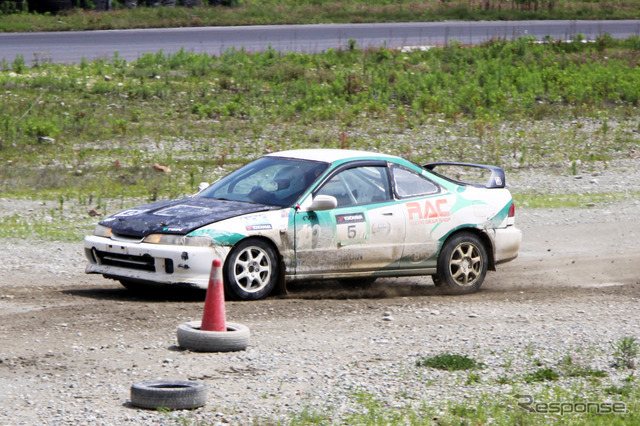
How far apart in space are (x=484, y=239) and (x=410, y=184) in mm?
1065

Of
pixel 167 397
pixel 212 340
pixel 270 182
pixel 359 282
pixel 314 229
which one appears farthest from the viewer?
pixel 359 282

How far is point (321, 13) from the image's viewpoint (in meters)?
38.3

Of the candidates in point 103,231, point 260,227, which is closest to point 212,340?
point 260,227

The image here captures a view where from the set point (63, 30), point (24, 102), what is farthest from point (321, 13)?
point (24, 102)

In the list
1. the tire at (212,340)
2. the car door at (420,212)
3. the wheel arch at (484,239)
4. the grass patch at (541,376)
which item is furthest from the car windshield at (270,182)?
the grass patch at (541,376)

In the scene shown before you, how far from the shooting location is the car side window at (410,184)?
10055 millimetres

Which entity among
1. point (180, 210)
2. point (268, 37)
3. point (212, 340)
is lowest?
point (212, 340)

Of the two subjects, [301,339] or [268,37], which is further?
[268,37]

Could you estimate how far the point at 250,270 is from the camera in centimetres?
905

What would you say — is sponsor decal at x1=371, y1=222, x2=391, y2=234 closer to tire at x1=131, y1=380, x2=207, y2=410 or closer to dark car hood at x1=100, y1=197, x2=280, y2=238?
dark car hood at x1=100, y1=197, x2=280, y2=238

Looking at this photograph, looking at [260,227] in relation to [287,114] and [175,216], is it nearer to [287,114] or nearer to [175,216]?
→ [175,216]

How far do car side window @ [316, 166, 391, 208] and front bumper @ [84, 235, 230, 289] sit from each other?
1.39m

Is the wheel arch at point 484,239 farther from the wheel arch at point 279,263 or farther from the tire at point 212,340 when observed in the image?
the tire at point 212,340

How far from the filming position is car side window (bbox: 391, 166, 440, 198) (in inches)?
396
